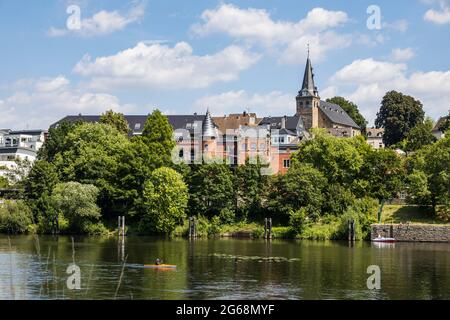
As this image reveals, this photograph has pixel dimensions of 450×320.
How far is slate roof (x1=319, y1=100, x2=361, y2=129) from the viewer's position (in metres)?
149

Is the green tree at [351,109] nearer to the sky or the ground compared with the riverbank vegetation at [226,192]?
nearer to the sky

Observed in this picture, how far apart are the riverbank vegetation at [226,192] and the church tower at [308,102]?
173 feet

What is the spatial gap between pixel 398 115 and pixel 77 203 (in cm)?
7497

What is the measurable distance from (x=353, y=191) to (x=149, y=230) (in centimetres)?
2507

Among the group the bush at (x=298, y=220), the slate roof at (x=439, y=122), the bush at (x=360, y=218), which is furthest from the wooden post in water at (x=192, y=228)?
the slate roof at (x=439, y=122)

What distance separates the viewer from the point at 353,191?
88.6 metres

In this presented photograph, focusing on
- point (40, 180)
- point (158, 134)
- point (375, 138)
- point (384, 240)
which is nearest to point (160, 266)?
point (384, 240)

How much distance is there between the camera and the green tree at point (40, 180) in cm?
9131

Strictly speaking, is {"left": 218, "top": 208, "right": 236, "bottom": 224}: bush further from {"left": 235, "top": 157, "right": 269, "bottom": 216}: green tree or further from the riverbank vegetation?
{"left": 235, "top": 157, "right": 269, "bottom": 216}: green tree

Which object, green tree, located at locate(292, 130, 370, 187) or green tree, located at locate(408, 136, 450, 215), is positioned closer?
green tree, located at locate(408, 136, 450, 215)

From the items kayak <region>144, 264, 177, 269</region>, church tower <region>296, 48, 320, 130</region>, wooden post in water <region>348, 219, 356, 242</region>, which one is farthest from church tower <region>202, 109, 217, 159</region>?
kayak <region>144, 264, 177, 269</region>

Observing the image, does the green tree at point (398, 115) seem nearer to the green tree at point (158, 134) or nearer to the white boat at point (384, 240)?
the green tree at point (158, 134)

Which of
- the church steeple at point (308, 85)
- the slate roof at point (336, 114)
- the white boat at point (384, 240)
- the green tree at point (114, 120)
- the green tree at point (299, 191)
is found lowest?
the white boat at point (384, 240)

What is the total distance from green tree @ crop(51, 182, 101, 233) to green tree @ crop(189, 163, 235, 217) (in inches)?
461
